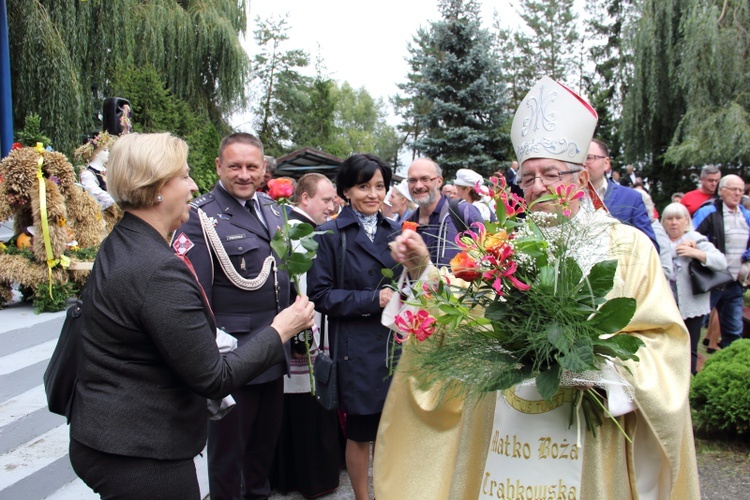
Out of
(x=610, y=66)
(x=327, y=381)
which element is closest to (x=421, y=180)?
(x=327, y=381)

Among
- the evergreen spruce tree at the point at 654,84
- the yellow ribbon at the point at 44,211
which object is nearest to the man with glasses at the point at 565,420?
the yellow ribbon at the point at 44,211

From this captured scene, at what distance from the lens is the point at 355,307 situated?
10.1 ft

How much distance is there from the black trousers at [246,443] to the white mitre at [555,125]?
1.67m

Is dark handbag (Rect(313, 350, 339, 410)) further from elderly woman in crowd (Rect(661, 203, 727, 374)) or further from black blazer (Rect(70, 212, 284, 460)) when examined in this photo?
elderly woman in crowd (Rect(661, 203, 727, 374))

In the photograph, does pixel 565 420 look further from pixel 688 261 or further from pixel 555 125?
pixel 688 261

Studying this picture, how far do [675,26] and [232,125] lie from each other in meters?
12.4

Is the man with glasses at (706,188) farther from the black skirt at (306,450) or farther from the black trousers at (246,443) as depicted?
the black trousers at (246,443)

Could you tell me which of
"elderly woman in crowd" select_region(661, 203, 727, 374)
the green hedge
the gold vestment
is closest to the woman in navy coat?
the gold vestment

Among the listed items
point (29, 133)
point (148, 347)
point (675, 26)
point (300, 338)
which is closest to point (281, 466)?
point (300, 338)

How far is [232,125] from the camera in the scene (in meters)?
17.9

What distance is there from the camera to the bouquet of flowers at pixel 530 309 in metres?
1.73

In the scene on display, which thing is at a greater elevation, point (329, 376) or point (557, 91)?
point (557, 91)

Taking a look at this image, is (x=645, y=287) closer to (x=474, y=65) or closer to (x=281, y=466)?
(x=281, y=466)

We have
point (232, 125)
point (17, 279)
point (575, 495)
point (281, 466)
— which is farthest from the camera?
point (232, 125)
